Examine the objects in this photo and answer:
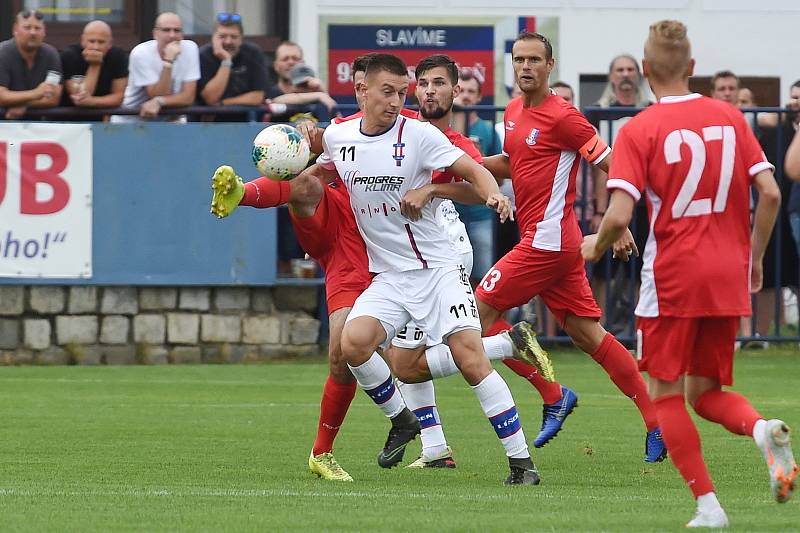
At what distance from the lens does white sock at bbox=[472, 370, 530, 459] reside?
8.12m

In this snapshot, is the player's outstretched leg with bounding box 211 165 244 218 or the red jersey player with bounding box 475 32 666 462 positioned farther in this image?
the red jersey player with bounding box 475 32 666 462

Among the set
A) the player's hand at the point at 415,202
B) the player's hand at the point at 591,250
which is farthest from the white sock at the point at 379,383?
the player's hand at the point at 591,250

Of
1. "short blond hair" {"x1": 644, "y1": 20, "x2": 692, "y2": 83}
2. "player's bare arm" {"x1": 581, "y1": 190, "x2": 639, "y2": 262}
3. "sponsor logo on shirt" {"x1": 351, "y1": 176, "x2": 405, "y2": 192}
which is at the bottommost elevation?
"player's bare arm" {"x1": 581, "y1": 190, "x2": 639, "y2": 262}

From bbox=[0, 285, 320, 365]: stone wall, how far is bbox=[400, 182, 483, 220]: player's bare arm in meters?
7.35

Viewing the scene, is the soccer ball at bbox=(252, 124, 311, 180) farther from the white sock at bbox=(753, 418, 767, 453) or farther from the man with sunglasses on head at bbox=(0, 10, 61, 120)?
the man with sunglasses on head at bbox=(0, 10, 61, 120)

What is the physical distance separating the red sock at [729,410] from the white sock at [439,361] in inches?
107

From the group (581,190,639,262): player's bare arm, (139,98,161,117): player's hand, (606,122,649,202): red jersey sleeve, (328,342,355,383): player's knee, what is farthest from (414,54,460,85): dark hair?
(139,98,161,117): player's hand

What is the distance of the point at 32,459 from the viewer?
911 centimetres

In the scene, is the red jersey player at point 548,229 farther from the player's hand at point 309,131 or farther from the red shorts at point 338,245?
the player's hand at point 309,131

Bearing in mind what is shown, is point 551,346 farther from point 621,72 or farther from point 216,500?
point 216,500

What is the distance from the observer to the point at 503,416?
8.15m

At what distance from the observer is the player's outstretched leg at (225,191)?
809 cm

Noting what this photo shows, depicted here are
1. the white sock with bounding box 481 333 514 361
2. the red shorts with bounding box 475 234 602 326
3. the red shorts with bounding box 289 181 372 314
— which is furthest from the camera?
the white sock with bounding box 481 333 514 361

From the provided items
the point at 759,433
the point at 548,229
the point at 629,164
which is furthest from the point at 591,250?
the point at 548,229
